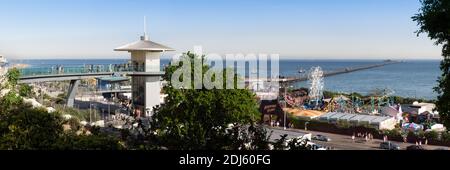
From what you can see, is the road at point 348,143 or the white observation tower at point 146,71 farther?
the white observation tower at point 146,71

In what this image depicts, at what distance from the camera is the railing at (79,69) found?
26948 millimetres

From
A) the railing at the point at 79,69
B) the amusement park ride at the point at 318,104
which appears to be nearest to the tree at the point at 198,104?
the railing at the point at 79,69

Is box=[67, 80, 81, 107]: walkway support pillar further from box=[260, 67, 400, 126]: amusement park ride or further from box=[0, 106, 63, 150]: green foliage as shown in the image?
box=[0, 106, 63, 150]: green foliage

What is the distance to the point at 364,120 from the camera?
3234 centimetres

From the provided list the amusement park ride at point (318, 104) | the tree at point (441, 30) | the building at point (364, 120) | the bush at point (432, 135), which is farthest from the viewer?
the amusement park ride at point (318, 104)

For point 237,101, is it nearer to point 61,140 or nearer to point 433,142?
point 61,140

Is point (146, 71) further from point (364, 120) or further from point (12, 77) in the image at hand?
point (364, 120)

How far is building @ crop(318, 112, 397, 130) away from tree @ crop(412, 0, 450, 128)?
21335 millimetres

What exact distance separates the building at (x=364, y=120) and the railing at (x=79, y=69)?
14.6 m

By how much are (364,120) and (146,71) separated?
52.3 feet

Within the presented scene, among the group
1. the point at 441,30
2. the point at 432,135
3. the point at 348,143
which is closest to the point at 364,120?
the point at 348,143

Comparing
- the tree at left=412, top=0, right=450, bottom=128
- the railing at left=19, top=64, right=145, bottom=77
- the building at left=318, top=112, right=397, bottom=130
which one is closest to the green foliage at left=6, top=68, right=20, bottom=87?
the railing at left=19, top=64, right=145, bottom=77

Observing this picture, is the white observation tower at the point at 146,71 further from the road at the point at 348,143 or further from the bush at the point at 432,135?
the bush at the point at 432,135
